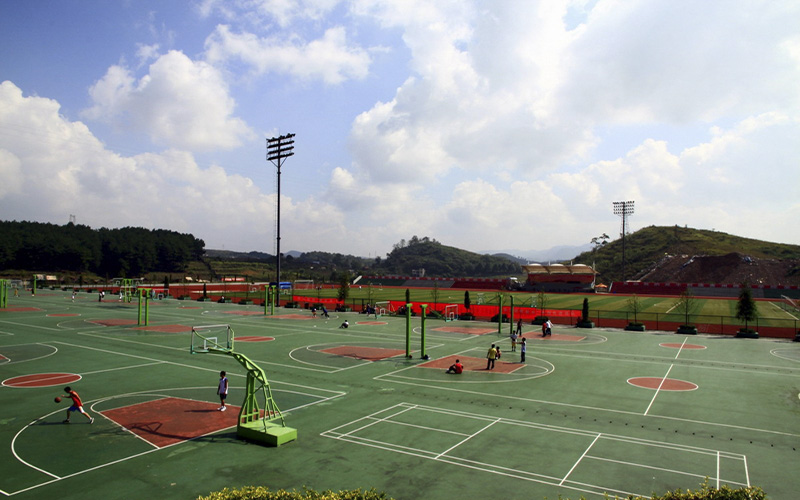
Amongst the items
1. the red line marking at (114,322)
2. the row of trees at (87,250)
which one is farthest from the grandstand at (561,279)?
the row of trees at (87,250)

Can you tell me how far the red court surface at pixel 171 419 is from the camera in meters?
18.1

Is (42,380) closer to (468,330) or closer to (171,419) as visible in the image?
(171,419)

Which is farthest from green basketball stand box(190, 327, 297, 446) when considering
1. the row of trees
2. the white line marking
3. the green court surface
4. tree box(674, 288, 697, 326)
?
the row of trees

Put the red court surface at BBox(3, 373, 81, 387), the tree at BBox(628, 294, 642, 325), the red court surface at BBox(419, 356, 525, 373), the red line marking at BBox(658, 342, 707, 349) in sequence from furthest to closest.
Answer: the tree at BBox(628, 294, 642, 325), the red line marking at BBox(658, 342, 707, 349), the red court surface at BBox(419, 356, 525, 373), the red court surface at BBox(3, 373, 81, 387)

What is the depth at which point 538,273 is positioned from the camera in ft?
412

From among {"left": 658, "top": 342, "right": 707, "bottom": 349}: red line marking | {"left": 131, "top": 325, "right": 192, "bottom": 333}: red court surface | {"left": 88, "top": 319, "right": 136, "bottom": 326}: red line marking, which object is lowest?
{"left": 658, "top": 342, "right": 707, "bottom": 349}: red line marking

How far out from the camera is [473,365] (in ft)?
104

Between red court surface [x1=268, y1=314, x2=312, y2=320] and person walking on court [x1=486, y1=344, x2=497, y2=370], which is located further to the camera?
red court surface [x1=268, y1=314, x2=312, y2=320]

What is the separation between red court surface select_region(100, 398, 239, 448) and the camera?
1809cm

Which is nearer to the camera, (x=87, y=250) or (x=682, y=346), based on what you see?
(x=682, y=346)

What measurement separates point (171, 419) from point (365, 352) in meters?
Result: 17.8

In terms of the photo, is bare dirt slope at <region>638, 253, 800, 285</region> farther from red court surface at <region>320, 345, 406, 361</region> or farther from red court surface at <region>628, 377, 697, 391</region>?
red court surface at <region>320, 345, 406, 361</region>

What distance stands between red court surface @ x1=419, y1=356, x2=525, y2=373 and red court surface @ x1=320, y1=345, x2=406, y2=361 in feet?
12.5

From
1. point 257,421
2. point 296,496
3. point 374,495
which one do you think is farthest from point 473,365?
point 296,496
